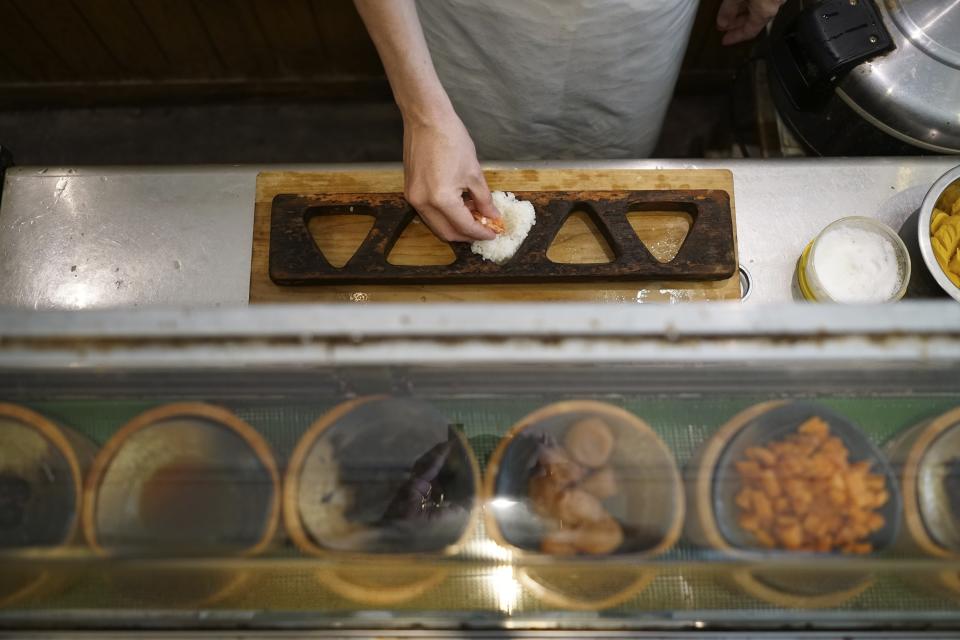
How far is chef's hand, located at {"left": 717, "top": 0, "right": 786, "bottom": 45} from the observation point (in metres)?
2.14

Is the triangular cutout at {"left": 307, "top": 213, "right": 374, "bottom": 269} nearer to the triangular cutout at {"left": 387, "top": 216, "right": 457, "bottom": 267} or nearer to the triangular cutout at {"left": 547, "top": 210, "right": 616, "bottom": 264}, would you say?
the triangular cutout at {"left": 387, "top": 216, "right": 457, "bottom": 267}

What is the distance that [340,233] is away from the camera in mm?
2002

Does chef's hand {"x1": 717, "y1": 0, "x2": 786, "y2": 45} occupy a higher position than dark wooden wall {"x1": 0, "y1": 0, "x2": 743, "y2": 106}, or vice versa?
dark wooden wall {"x1": 0, "y1": 0, "x2": 743, "y2": 106}

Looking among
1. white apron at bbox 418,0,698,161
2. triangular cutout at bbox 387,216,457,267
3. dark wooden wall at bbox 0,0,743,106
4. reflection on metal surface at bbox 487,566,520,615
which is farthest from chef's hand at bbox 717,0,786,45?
reflection on metal surface at bbox 487,566,520,615

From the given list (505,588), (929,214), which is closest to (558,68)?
(929,214)

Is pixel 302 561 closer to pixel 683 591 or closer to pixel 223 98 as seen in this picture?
pixel 683 591

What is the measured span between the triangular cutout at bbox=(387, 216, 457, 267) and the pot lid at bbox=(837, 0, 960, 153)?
1280 mm

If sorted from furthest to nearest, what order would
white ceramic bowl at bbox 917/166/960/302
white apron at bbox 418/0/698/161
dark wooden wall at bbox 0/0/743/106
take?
dark wooden wall at bbox 0/0/743/106 → white apron at bbox 418/0/698/161 → white ceramic bowl at bbox 917/166/960/302

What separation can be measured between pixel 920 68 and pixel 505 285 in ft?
4.31

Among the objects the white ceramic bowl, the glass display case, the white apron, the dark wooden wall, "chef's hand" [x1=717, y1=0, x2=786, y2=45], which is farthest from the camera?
the dark wooden wall

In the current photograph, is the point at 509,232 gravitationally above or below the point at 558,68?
below

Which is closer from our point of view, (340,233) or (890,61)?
(890,61)

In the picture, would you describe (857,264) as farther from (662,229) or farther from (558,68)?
(558,68)

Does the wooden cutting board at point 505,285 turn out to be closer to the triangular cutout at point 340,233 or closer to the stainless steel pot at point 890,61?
the triangular cutout at point 340,233
